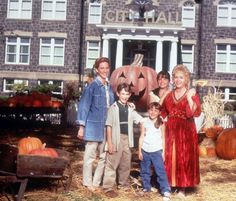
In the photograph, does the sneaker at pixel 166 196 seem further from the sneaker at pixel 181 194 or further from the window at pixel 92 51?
the window at pixel 92 51

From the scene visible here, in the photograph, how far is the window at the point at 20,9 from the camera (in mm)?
28078

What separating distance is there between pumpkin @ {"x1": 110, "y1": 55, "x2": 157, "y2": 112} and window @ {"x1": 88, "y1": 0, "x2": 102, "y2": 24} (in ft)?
54.8

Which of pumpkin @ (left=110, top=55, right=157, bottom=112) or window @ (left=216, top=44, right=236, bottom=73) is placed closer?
pumpkin @ (left=110, top=55, right=157, bottom=112)

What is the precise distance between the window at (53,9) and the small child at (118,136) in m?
22.9

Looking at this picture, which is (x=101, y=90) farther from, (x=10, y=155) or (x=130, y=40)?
(x=130, y=40)

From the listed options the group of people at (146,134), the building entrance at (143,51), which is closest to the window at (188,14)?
the building entrance at (143,51)

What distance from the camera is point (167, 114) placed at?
592 cm

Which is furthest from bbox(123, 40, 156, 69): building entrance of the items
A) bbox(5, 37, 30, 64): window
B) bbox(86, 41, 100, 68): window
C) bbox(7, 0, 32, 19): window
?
bbox(7, 0, 32, 19): window

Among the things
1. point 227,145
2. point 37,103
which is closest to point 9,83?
point 37,103

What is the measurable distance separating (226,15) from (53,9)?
38.3 feet

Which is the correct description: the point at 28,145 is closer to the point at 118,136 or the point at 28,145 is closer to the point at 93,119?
the point at 93,119

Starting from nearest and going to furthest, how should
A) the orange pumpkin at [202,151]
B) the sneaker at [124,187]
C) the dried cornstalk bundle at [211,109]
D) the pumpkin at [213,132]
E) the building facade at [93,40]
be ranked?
the sneaker at [124,187] < the orange pumpkin at [202,151] < the pumpkin at [213,132] < the dried cornstalk bundle at [211,109] < the building facade at [93,40]

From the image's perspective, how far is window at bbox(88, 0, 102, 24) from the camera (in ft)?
91.4

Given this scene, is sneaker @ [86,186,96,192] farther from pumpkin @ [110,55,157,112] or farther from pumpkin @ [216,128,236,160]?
pumpkin @ [110,55,157,112]
